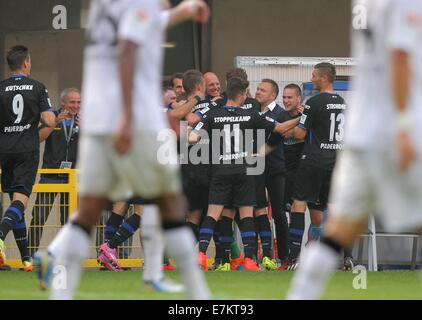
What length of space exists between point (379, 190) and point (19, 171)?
8.39 metres

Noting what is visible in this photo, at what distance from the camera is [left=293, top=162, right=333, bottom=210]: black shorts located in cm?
1485

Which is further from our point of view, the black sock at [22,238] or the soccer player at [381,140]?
the black sock at [22,238]

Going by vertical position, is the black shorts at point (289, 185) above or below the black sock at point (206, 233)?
above

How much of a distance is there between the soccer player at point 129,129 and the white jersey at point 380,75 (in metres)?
1.18

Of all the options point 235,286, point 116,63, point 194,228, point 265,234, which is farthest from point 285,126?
point 116,63

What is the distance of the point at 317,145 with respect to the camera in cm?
1491

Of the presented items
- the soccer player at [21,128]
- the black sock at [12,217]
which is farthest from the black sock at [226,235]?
the black sock at [12,217]

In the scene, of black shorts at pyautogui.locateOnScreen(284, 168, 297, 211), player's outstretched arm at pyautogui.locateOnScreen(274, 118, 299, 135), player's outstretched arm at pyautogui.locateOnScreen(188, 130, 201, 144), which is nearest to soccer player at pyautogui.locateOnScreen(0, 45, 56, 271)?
player's outstretched arm at pyautogui.locateOnScreen(188, 130, 201, 144)

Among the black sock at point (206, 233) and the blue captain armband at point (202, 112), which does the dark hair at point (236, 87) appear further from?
the black sock at point (206, 233)

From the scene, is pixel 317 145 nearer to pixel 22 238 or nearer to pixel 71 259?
pixel 22 238

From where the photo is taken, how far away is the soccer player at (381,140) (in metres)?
6.18

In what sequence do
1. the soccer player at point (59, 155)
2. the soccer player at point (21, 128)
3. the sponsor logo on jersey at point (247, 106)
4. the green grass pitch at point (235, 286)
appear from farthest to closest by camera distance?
the soccer player at point (59, 155)
the sponsor logo on jersey at point (247, 106)
the soccer player at point (21, 128)
the green grass pitch at point (235, 286)

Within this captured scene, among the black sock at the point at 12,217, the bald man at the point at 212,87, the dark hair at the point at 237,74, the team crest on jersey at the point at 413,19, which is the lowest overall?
the black sock at the point at 12,217

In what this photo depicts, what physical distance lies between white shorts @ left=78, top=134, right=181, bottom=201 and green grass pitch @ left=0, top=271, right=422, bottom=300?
212 centimetres
